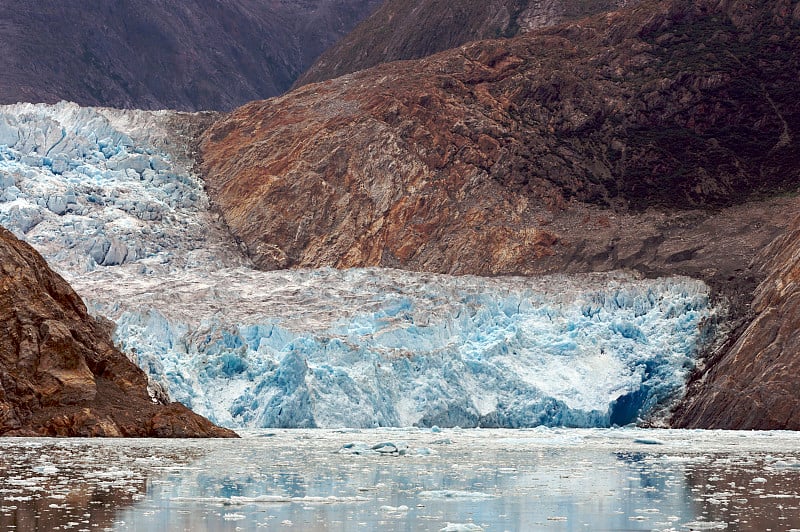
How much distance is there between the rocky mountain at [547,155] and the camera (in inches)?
1916

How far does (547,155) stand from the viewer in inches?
2140

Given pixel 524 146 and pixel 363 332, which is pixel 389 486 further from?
pixel 524 146

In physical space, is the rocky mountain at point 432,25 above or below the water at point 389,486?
above

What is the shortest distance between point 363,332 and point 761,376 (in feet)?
38.0

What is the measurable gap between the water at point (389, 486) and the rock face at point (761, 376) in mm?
8544

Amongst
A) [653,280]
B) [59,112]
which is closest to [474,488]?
[653,280]

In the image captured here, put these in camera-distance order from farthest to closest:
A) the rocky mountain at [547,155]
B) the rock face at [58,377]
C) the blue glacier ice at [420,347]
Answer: the rocky mountain at [547,155], the blue glacier ice at [420,347], the rock face at [58,377]

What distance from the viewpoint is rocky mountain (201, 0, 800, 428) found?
160 ft

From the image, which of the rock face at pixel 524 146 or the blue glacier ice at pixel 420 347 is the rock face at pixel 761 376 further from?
the rock face at pixel 524 146

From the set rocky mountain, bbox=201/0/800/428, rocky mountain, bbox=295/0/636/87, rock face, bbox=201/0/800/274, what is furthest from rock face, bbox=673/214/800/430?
rocky mountain, bbox=295/0/636/87

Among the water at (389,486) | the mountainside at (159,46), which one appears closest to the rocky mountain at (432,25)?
the mountainside at (159,46)

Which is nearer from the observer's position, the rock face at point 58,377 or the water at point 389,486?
the water at point 389,486

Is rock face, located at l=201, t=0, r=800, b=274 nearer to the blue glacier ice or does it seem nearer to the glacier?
the glacier

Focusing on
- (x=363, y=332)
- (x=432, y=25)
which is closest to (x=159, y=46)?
(x=432, y=25)
